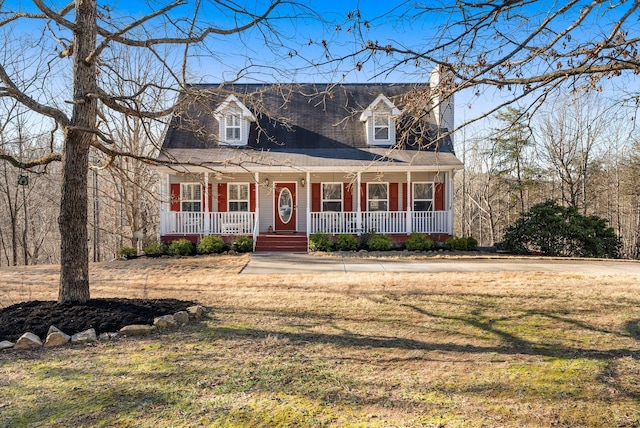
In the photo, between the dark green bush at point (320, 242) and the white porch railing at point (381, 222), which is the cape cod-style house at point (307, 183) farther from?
the dark green bush at point (320, 242)

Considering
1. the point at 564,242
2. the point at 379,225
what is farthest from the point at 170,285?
the point at 564,242

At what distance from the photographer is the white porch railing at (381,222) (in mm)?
15062

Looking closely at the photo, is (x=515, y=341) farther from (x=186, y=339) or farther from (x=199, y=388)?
(x=186, y=339)

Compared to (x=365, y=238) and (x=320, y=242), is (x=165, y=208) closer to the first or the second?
(x=320, y=242)

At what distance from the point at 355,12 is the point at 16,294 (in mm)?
7836

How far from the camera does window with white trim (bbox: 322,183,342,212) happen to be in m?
16.6

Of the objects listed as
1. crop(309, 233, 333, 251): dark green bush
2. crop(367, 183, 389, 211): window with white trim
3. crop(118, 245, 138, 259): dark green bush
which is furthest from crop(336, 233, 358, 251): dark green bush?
crop(118, 245, 138, 259): dark green bush

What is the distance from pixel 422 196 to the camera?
16.4 meters

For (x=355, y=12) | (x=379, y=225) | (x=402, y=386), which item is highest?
(x=355, y=12)

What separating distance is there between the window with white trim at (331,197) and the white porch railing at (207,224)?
3.25 metres

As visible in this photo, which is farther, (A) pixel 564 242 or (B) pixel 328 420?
(A) pixel 564 242

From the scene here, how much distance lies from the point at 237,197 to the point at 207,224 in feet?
7.04

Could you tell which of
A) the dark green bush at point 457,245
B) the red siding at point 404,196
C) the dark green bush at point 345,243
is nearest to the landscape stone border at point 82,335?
the dark green bush at point 345,243

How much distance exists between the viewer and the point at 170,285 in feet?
27.8
